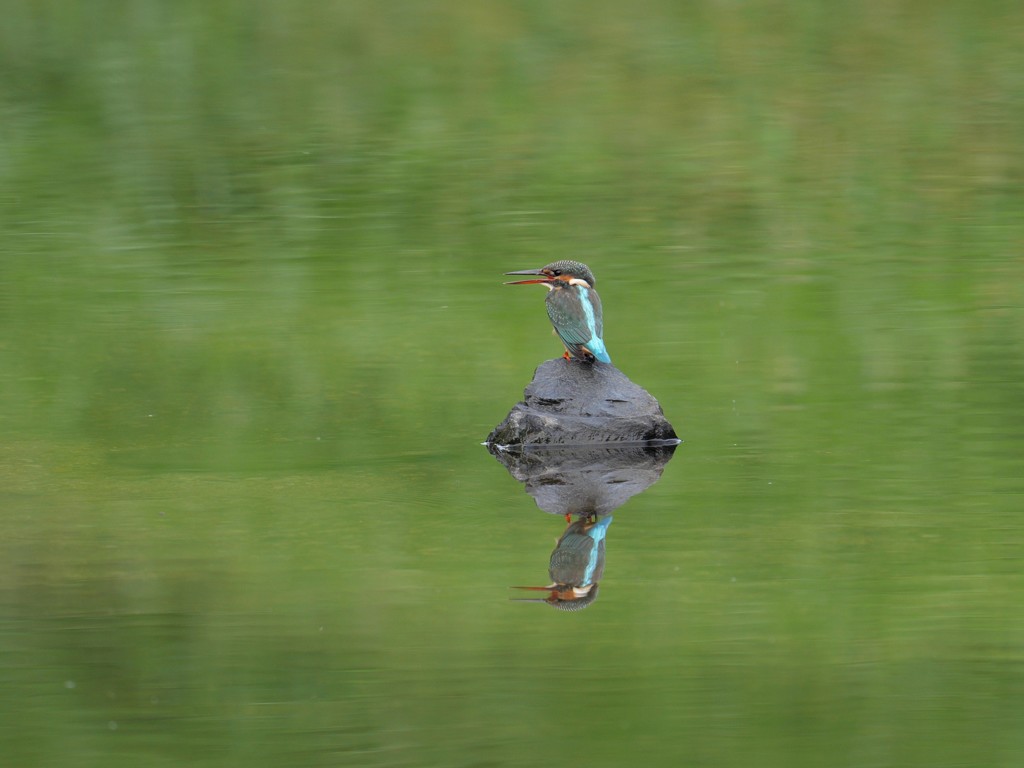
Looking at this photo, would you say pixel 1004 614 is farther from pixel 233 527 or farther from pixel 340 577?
pixel 233 527

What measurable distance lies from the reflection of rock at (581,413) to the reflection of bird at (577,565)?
1261 millimetres

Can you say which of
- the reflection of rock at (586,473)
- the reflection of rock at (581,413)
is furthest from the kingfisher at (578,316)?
the reflection of rock at (586,473)

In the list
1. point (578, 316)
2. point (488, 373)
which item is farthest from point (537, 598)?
point (488, 373)

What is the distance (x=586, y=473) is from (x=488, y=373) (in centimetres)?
196

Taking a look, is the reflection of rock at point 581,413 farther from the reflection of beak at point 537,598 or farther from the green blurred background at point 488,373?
the reflection of beak at point 537,598

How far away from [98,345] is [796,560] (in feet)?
18.2

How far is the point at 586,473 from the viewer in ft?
27.2

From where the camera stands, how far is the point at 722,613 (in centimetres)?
616

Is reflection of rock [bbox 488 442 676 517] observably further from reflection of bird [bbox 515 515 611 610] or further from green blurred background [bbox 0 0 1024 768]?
reflection of bird [bbox 515 515 611 610]

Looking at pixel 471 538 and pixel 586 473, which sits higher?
pixel 471 538

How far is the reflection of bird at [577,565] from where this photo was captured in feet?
21.0

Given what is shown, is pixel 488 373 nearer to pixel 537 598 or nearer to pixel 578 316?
pixel 578 316

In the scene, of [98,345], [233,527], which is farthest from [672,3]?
[233,527]

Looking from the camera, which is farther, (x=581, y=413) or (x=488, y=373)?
(x=488, y=373)
